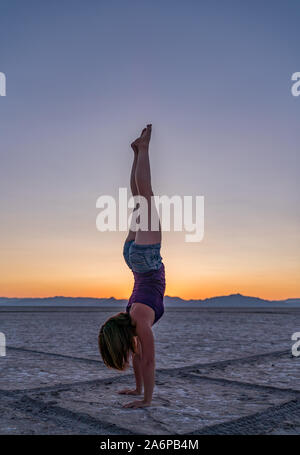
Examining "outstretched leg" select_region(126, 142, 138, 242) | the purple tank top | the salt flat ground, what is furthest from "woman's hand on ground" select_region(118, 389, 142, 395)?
"outstretched leg" select_region(126, 142, 138, 242)

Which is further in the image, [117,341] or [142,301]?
[142,301]

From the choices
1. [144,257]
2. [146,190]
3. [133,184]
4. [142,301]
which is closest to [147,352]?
[142,301]

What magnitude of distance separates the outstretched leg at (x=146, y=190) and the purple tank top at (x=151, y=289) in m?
0.31

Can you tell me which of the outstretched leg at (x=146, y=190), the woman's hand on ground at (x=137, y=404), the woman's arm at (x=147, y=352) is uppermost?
the outstretched leg at (x=146, y=190)

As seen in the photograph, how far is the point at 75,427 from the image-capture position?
3049 millimetres

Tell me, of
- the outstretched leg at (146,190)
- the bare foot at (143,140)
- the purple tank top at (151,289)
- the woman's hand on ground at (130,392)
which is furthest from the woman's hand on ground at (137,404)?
the bare foot at (143,140)

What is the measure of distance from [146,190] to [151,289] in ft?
2.74

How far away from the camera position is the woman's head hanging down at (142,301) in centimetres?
348

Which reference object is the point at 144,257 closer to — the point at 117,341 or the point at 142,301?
the point at 142,301

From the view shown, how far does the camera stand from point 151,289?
363 cm

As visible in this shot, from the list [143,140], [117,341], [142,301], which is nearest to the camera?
[117,341]

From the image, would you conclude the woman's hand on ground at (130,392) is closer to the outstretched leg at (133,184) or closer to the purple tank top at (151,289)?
the purple tank top at (151,289)
